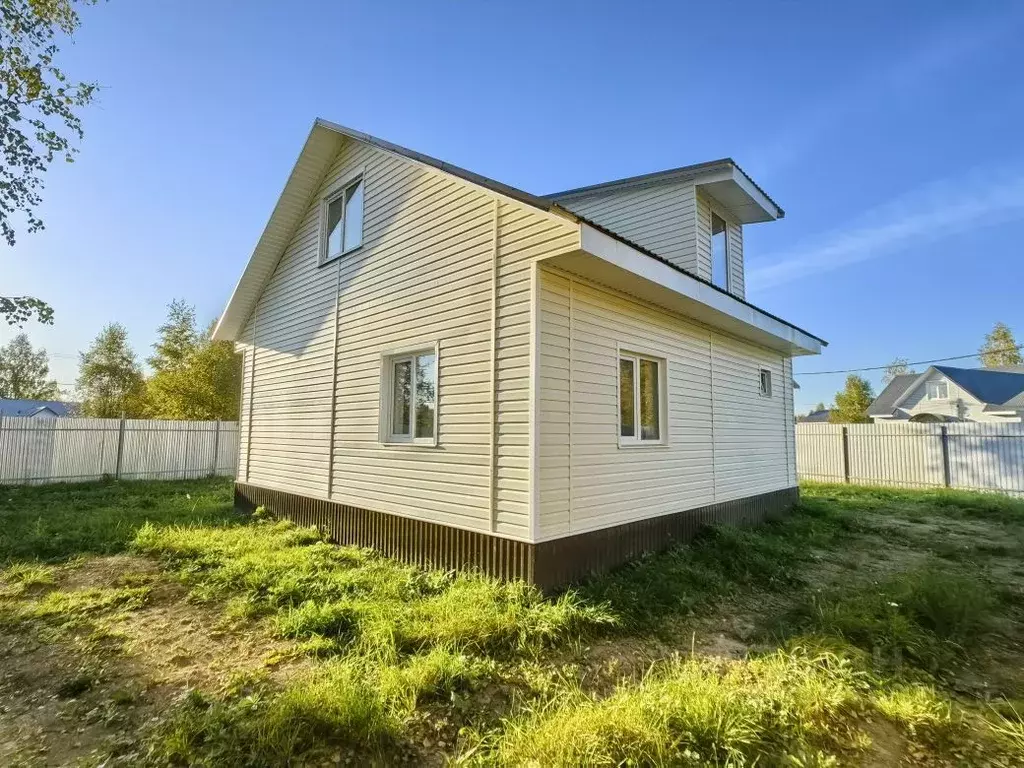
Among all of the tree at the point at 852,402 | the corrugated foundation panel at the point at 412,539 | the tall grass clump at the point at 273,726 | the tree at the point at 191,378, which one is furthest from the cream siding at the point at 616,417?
the tree at the point at 852,402

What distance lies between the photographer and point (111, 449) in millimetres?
14797

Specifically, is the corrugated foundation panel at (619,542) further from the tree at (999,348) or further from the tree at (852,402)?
the tree at (999,348)

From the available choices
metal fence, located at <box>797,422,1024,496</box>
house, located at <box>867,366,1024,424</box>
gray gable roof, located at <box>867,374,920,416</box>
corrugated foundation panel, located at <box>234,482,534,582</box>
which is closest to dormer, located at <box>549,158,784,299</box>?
corrugated foundation panel, located at <box>234,482,534,582</box>

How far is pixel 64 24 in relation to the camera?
882cm

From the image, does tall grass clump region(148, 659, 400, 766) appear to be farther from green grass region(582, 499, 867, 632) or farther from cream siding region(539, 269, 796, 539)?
green grass region(582, 499, 867, 632)

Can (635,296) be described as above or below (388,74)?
below

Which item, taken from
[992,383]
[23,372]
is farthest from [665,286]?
[23,372]

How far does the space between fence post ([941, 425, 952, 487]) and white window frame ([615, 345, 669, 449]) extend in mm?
12693

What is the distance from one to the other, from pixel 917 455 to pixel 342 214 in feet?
57.4

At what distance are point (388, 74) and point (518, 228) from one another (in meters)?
5.35

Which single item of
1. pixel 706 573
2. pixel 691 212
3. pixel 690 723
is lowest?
pixel 706 573

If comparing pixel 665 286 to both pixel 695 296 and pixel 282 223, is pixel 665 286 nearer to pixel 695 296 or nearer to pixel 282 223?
pixel 695 296

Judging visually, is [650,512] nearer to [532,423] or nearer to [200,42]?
[532,423]

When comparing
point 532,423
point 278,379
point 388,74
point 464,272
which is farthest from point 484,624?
point 388,74
